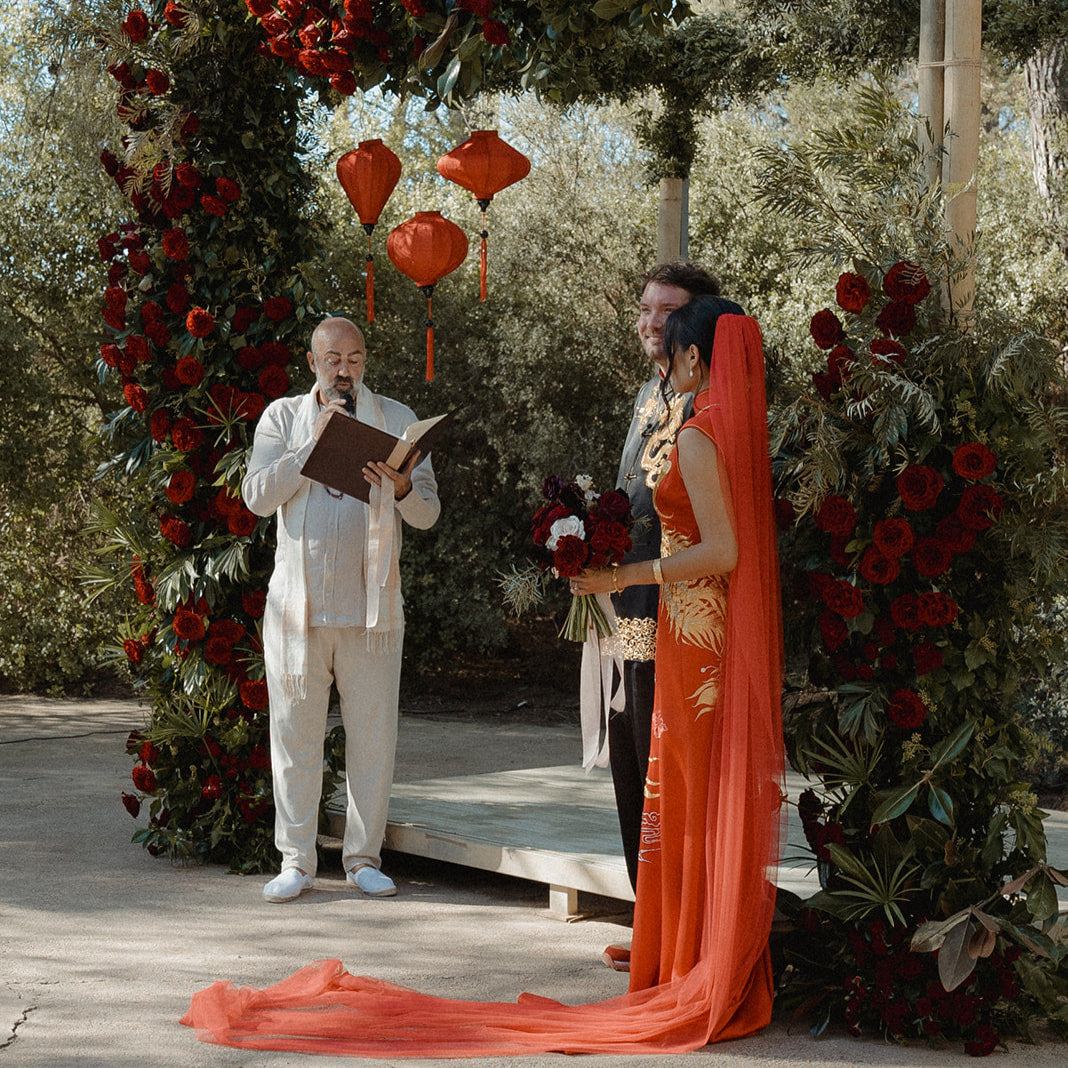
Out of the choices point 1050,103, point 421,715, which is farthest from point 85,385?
→ point 1050,103

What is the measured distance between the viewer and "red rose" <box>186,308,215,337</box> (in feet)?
18.0

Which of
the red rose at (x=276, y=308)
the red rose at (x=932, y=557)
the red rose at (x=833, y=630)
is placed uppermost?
the red rose at (x=276, y=308)

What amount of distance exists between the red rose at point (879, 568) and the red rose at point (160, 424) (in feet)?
10.8

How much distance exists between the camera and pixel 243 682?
5.57 meters

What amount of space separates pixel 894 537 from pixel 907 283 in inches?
28.1

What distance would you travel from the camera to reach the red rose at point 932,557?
3.53m

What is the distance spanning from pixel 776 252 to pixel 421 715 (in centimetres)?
565

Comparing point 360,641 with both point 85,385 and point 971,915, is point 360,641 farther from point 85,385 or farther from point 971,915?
point 85,385

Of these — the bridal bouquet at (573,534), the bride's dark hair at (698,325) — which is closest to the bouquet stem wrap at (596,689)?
the bridal bouquet at (573,534)

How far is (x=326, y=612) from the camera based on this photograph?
5.06m

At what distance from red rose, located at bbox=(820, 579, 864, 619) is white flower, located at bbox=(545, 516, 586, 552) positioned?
0.70 m

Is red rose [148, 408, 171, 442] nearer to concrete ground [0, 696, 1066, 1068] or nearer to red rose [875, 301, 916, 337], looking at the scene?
concrete ground [0, 696, 1066, 1068]

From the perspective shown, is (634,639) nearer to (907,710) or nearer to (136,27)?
(907,710)

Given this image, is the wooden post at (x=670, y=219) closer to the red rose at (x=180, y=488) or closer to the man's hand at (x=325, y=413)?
the man's hand at (x=325, y=413)
